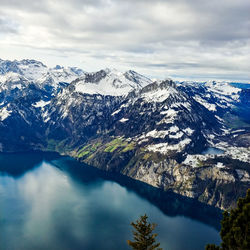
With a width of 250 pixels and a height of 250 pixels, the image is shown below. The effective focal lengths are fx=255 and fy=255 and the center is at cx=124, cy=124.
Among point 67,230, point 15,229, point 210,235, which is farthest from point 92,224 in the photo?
point 210,235

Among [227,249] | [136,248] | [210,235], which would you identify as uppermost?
[227,249]

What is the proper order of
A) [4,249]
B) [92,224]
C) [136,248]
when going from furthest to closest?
[92,224] < [4,249] < [136,248]

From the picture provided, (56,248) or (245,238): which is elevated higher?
(245,238)

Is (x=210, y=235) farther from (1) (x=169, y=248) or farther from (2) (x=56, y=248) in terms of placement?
(2) (x=56, y=248)

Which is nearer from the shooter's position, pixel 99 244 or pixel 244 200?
pixel 244 200

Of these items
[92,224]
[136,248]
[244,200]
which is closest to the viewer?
[244,200]

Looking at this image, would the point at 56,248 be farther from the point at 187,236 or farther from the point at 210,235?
the point at 210,235
